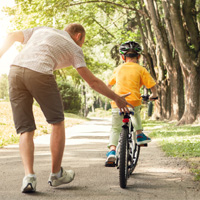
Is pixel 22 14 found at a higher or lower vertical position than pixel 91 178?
higher

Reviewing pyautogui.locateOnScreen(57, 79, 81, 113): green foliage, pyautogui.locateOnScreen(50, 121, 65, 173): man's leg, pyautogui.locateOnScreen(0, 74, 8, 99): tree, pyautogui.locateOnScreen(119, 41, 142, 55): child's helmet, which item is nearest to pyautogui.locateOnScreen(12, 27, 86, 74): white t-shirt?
pyautogui.locateOnScreen(50, 121, 65, 173): man's leg

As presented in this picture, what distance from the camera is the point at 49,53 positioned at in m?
3.76

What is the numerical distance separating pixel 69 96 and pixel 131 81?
29203 millimetres

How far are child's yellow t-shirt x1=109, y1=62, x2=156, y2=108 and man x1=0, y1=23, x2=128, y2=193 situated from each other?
0.98 m

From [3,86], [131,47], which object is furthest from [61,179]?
[3,86]

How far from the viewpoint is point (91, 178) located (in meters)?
4.62

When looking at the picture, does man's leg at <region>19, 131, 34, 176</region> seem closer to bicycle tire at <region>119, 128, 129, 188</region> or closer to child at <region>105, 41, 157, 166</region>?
bicycle tire at <region>119, 128, 129, 188</region>

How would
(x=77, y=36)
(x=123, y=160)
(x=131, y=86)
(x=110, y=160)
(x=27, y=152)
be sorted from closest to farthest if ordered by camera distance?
(x=27, y=152), (x=123, y=160), (x=77, y=36), (x=110, y=160), (x=131, y=86)

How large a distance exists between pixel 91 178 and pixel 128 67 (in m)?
1.62

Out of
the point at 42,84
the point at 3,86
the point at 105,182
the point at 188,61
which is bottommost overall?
the point at 105,182

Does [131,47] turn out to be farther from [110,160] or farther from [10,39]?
[10,39]

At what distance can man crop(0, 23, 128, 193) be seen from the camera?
3.72 meters

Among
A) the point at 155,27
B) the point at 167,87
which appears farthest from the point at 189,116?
the point at 167,87

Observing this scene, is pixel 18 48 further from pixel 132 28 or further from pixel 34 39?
pixel 34 39
